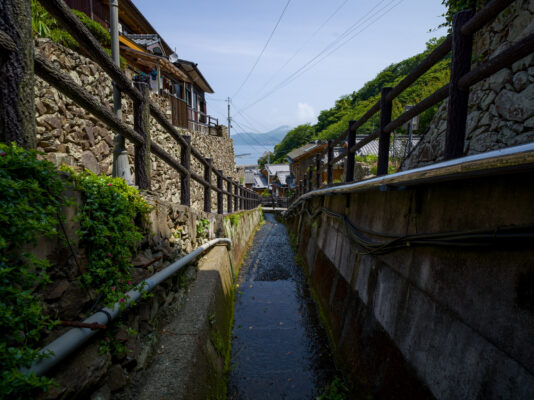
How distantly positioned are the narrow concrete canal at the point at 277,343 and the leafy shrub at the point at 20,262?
9.36ft

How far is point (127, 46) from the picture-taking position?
1526 centimetres

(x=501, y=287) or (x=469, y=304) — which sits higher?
(x=501, y=287)

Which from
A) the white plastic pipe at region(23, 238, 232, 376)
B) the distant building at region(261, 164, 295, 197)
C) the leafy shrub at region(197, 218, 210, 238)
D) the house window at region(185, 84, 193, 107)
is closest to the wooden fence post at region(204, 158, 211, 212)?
the leafy shrub at region(197, 218, 210, 238)

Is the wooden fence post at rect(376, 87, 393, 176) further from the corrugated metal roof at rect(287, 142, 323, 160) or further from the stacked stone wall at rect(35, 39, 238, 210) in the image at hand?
the corrugated metal roof at rect(287, 142, 323, 160)

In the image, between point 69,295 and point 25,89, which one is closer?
point 25,89

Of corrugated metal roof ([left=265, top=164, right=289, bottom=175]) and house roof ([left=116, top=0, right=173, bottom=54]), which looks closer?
house roof ([left=116, top=0, right=173, bottom=54])

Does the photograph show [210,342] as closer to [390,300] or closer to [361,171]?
[390,300]

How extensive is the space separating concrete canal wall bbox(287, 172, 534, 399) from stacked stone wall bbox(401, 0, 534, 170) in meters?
1.51

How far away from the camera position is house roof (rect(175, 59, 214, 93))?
22.6 metres

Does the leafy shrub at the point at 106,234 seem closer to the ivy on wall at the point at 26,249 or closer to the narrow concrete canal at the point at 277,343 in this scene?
the ivy on wall at the point at 26,249

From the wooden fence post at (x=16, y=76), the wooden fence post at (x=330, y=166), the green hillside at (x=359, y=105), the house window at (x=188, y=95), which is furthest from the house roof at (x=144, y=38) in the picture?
the green hillside at (x=359, y=105)

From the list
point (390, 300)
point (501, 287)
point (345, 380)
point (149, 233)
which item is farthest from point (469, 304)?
point (149, 233)

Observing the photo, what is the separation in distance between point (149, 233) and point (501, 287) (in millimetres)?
2888

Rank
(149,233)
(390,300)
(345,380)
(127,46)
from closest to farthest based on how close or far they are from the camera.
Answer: (390,300)
(149,233)
(345,380)
(127,46)
